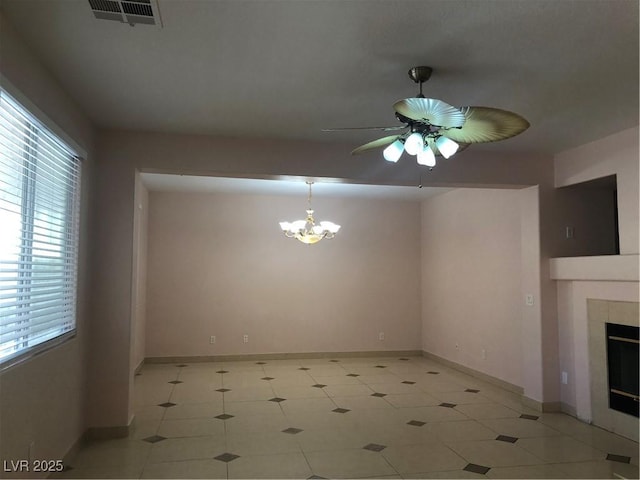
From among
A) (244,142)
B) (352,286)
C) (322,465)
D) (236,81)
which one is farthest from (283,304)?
(236,81)

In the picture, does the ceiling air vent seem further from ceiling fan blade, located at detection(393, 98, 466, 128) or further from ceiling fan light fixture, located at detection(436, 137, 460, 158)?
ceiling fan light fixture, located at detection(436, 137, 460, 158)

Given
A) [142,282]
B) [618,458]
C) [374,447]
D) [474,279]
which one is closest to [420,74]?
[374,447]

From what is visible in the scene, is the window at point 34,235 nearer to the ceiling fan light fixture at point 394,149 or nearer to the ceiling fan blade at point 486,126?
the ceiling fan light fixture at point 394,149

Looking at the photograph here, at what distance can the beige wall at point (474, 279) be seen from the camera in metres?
5.83

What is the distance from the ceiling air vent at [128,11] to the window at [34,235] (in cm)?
64

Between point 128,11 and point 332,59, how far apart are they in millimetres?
1112

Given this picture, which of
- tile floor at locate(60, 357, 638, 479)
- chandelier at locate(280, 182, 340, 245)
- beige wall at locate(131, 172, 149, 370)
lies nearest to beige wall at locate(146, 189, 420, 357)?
beige wall at locate(131, 172, 149, 370)

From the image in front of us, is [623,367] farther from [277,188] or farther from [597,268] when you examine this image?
[277,188]

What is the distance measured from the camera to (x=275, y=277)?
7.87 meters

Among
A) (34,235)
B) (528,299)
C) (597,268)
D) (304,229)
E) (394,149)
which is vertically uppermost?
(394,149)

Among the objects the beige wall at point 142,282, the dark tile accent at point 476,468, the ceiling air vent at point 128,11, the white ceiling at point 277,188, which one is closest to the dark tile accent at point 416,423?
the dark tile accent at point 476,468

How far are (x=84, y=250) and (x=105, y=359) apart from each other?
0.94 m

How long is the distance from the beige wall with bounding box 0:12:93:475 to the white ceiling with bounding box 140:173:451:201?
275 cm

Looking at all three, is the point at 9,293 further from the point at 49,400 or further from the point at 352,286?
the point at 352,286
